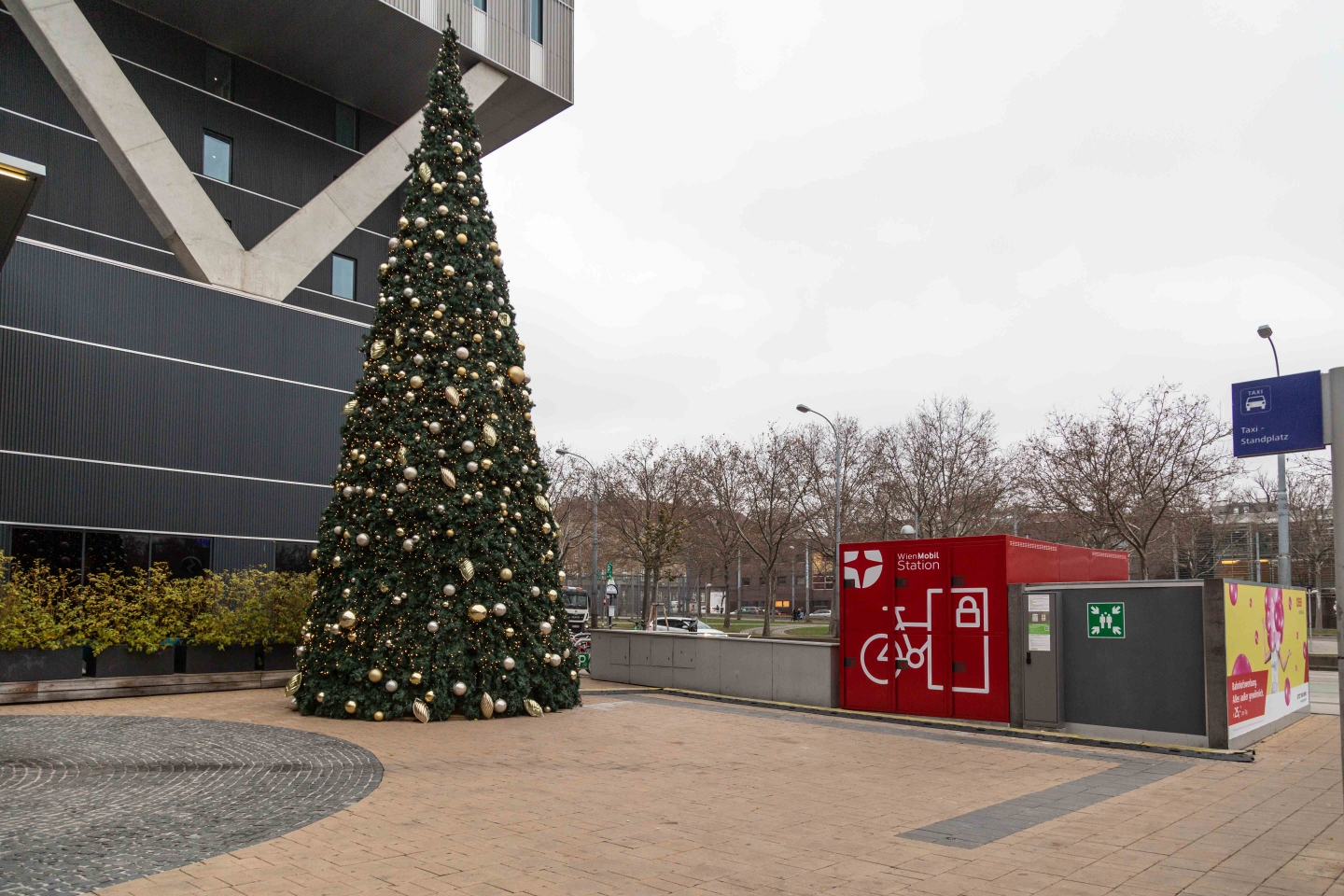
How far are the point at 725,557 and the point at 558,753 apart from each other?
38.2 m

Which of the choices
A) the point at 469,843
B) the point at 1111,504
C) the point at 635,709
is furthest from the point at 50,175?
the point at 1111,504

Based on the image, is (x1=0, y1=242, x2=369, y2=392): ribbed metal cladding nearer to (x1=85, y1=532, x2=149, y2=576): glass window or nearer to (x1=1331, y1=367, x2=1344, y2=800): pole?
(x1=85, y1=532, x2=149, y2=576): glass window

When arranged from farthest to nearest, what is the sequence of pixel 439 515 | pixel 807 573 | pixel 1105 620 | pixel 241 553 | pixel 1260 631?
1. pixel 807 573
2. pixel 241 553
3. pixel 1260 631
4. pixel 439 515
5. pixel 1105 620

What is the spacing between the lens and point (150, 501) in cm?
2003

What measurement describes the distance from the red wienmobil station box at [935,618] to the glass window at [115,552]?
13.9 meters

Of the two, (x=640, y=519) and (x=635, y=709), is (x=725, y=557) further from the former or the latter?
(x=635, y=709)

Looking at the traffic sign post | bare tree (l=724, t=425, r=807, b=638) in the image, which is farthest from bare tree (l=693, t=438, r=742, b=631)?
the traffic sign post

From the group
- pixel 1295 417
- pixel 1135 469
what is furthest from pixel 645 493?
pixel 1295 417

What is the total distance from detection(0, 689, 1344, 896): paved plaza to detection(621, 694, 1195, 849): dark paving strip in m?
0.04

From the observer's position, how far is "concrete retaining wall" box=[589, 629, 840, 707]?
1541 centimetres

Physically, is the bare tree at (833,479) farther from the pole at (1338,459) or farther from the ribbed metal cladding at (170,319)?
the pole at (1338,459)

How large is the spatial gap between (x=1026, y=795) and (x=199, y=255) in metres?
19.2

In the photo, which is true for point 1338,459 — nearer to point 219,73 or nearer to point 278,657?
point 278,657

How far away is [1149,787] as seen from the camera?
891 cm
